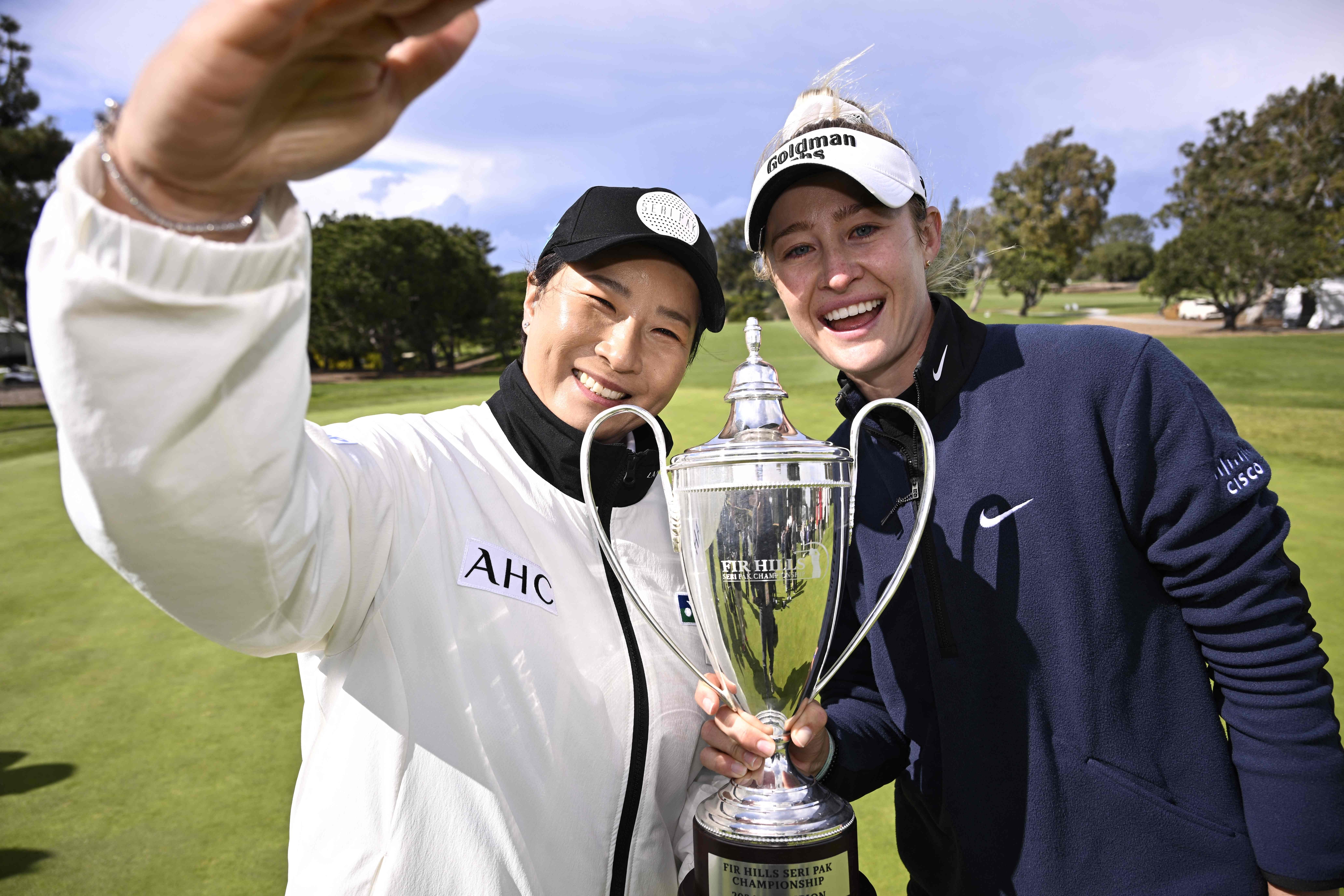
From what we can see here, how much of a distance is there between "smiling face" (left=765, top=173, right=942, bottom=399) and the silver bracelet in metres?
1.17

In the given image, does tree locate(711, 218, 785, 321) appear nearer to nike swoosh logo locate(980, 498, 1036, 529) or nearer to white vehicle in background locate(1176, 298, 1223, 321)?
white vehicle in background locate(1176, 298, 1223, 321)

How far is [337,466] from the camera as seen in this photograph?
1157mm

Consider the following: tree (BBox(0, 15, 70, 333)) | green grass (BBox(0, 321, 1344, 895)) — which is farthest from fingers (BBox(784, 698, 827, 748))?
tree (BBox(0, 15, 70, 333))

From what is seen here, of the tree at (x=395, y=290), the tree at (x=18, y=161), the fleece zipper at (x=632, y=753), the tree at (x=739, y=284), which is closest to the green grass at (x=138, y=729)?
the fleece zipper at (x=632, y=753)

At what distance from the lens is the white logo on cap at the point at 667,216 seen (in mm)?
1552

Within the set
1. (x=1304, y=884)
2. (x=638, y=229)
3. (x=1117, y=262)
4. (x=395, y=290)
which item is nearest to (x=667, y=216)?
(x=638, y=229)

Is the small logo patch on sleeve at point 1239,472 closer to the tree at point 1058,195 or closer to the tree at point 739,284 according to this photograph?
the tree at point 739,284

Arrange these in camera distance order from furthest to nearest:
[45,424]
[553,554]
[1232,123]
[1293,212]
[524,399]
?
[1232,123]
[1293,212]
[45,424]
[524,399]
[553,554]

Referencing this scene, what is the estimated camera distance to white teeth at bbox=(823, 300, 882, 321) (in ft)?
5.53

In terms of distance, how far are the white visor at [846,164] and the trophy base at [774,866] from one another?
1142 mm

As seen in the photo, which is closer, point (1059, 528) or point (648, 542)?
point (1059, 528)

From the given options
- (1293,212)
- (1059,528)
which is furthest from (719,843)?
(1293,212)

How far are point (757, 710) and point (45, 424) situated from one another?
1653 cm

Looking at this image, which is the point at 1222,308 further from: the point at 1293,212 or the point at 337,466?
the point at 337,466
